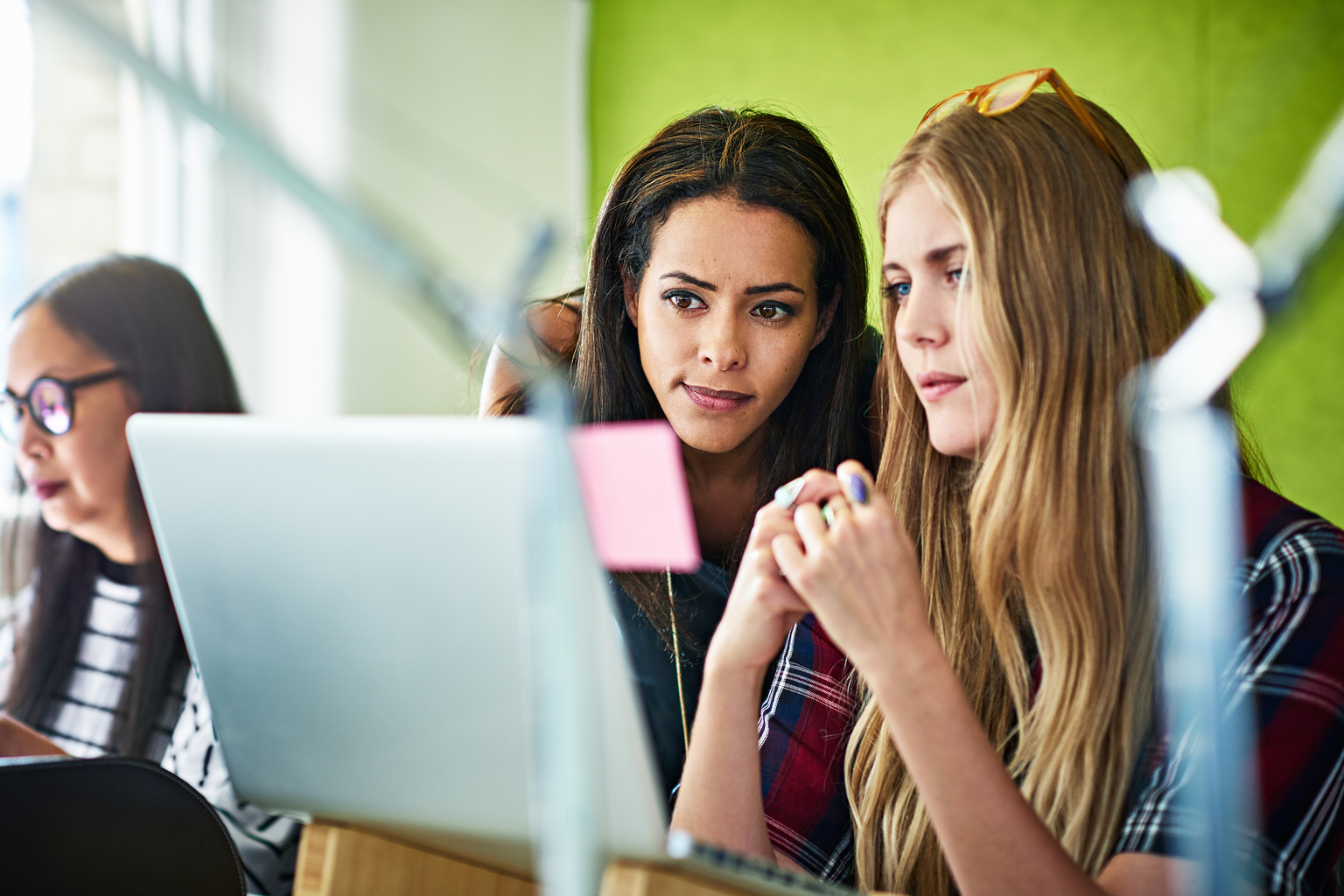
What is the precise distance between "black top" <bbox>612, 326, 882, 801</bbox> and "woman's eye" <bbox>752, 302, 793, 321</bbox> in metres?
0.14

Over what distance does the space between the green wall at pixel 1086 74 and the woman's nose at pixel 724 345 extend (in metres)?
1.08

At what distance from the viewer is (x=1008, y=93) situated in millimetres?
961

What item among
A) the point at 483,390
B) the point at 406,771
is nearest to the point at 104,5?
the point at 483,390

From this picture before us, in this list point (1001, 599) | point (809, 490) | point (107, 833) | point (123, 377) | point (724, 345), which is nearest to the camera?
point (107, 833)

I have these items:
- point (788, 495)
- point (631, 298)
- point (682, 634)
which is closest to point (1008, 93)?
point (788, 495)

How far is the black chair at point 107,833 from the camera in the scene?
680mm

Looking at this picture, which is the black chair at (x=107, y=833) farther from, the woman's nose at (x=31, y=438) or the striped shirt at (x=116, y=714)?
the woman's nose at (x=31, y=438)

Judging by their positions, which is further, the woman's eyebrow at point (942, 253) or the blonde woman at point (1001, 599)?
the woman's eyebrow at point (942, 253)

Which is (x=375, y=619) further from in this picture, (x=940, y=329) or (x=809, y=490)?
(x=940, y=329)

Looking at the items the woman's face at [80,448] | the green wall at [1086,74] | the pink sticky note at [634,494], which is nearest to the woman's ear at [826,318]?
the pink sticky note at [634,494]

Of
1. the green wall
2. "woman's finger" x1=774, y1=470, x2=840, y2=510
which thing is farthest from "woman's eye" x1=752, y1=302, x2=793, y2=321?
the green wall

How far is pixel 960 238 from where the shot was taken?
0.92m

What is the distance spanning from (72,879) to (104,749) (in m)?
0.58

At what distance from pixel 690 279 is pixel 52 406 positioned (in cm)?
73
